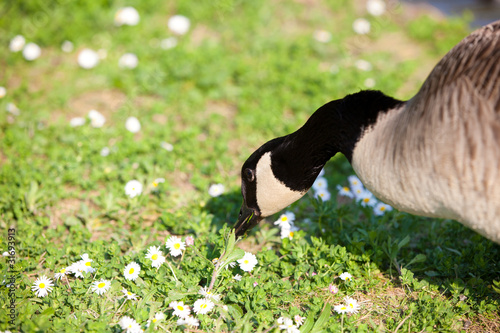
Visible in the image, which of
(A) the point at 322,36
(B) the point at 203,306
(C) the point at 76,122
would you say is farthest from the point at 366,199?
(A) the point at 322,36

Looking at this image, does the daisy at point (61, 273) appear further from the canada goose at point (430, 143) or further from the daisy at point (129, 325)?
the canada goose at point (430, 143)

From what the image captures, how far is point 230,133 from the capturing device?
17.5ft

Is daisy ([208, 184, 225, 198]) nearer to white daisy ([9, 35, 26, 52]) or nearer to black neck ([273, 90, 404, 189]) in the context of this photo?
black neck ([273, 90, 404, 189])

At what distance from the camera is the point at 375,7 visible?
7.43m

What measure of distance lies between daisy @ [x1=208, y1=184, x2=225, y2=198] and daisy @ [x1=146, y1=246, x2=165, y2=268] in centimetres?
108

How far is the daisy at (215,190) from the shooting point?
4324 millimetres

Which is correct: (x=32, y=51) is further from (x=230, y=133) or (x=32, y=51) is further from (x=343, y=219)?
(x=343, y=219)

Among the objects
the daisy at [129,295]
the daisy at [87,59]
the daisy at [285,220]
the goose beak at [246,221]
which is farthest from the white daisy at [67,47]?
the daisy at [129,295]

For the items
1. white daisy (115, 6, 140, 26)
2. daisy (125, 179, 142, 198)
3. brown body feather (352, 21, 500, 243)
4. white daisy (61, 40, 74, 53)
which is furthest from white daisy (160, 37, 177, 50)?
brown body feather (352, 21, 500, 243)

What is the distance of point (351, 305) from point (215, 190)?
178 centimetres

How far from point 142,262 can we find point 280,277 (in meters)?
1.02

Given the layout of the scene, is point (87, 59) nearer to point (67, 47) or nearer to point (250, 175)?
point (67, 47)

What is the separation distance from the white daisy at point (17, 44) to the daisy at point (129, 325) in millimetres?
5094

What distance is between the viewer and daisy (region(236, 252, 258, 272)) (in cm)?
328
